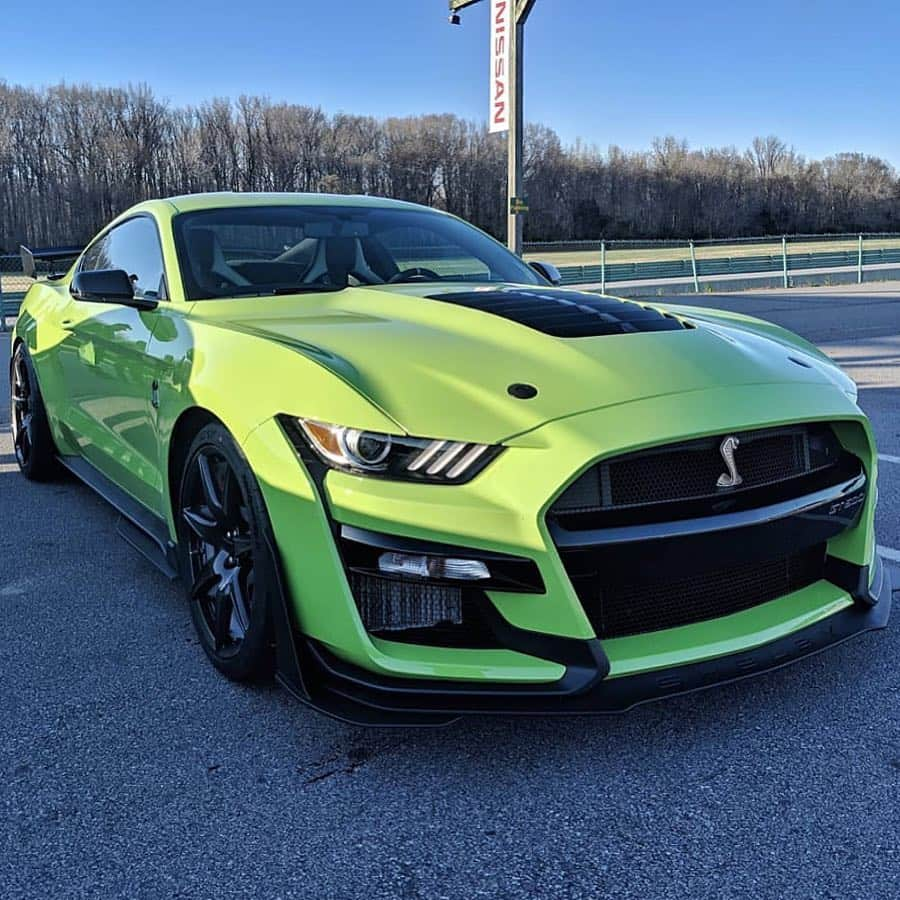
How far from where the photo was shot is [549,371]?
A: 2318 mm

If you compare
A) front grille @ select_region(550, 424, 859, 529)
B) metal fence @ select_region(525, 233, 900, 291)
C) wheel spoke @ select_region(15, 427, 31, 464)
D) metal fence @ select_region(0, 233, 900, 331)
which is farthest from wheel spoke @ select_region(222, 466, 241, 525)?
metal fence @ select_region(525, 233, 900, 291)

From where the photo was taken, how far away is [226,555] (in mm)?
2592

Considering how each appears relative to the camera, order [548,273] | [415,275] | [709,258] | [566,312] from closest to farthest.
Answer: [566,312]
[415,275]
[548,273]
[709,258]

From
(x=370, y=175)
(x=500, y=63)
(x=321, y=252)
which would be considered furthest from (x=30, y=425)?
(x=370, y=175)

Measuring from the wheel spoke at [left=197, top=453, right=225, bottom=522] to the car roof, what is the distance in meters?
1.47

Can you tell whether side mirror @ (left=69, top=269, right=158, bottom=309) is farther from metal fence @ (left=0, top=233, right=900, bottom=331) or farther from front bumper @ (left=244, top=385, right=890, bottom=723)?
metal fence @ (left=0, top=233, right=900, bottom=331)

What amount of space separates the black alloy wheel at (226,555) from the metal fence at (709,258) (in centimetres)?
1684

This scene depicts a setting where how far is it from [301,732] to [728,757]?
108 centimetres

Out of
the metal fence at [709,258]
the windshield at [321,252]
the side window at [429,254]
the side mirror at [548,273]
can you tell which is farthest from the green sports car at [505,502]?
the metal fence at [709,258]

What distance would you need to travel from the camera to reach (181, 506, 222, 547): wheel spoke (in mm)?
2589

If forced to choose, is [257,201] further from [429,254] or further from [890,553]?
[890,553]

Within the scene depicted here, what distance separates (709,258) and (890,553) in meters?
22.3

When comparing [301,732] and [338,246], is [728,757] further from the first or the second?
[338,246]

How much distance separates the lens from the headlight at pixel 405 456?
2.06 meters
